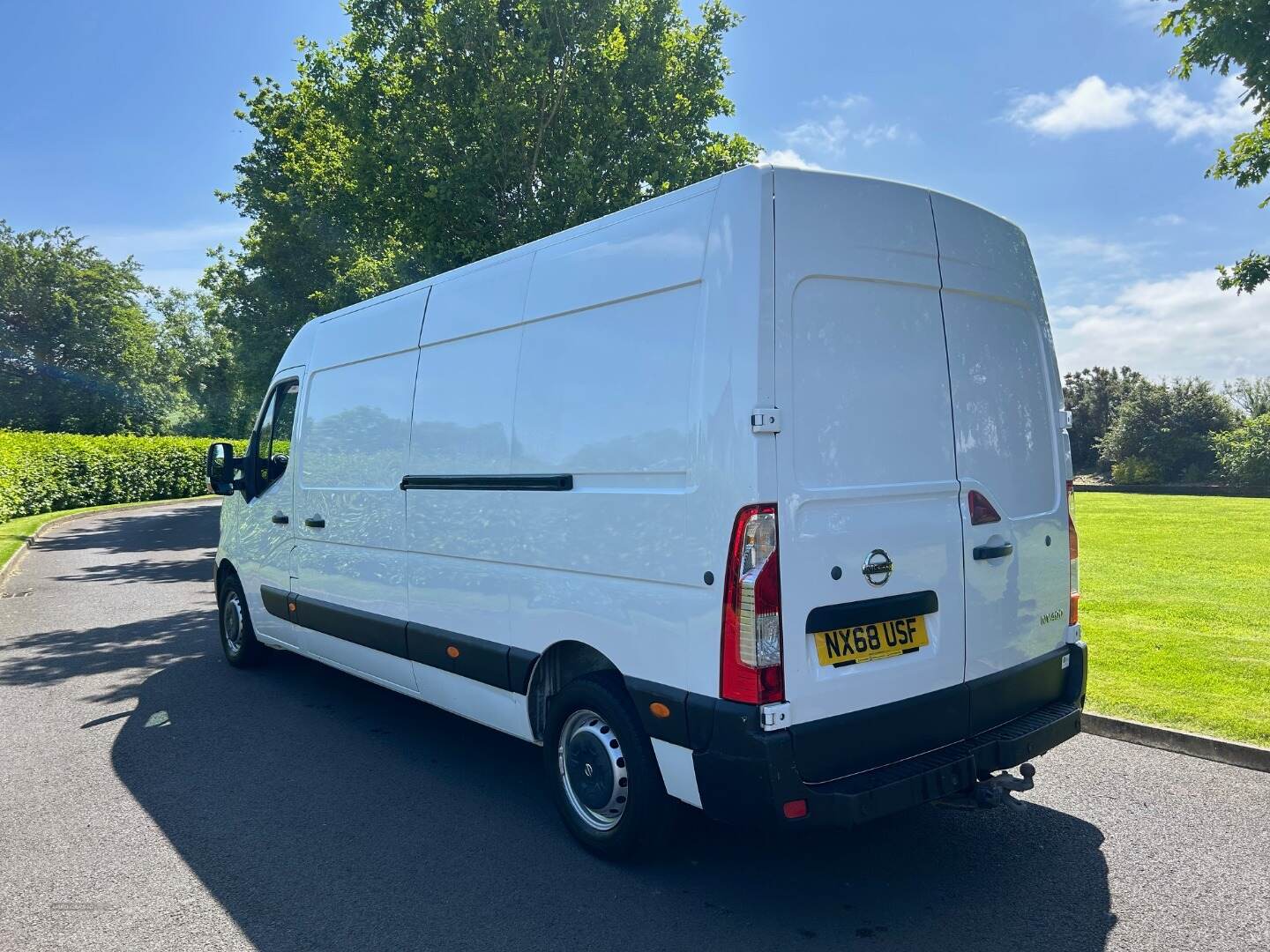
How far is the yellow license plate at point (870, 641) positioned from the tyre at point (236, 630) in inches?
220

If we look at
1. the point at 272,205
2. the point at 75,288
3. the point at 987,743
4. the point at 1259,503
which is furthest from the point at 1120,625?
the point at 75,288

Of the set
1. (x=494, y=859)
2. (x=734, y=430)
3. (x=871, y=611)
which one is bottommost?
(x=494, y=859)

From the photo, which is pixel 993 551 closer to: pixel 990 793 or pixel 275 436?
pixel 990 793

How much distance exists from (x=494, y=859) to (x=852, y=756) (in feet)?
5.50

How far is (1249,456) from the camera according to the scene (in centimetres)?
3431

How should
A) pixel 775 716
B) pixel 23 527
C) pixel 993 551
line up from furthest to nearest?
pixel 23 527
pixel 993 551
pixel 775 716

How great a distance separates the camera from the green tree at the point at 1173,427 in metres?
40.5

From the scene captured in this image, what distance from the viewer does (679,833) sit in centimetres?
423

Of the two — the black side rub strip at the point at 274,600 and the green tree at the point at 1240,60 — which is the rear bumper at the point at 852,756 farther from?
the green tree at the point at 1240,60

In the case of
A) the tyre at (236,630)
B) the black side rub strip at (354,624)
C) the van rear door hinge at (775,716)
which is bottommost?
the tyre at (236,630)

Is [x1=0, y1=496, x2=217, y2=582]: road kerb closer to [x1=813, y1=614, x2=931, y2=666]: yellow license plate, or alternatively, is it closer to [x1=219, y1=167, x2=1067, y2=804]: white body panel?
[x1=219, y1=167, x2=1067, y2=804]: white body panel

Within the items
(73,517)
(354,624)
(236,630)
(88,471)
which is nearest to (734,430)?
(354,624)

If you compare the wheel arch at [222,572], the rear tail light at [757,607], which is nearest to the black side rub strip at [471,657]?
the rear tail light at [757,607]

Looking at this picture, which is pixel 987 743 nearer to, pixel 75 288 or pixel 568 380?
pixel 568 380
